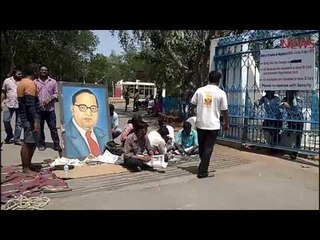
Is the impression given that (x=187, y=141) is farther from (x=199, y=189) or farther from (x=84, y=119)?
(x=199, y=189)

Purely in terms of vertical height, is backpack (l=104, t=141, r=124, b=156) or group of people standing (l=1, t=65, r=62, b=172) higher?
group of people standing (l=1, t=65, r=62, b=172)

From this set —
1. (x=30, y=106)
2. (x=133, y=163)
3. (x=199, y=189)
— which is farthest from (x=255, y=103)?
(x=30, y=106)

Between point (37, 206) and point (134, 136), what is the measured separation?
195 centimetres

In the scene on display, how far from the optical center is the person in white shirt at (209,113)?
511cm

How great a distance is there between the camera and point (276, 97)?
667 centimetres

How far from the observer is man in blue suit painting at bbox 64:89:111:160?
6016mm

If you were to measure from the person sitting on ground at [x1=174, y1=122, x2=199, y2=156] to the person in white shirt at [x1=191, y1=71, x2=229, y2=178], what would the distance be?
4.88 feet

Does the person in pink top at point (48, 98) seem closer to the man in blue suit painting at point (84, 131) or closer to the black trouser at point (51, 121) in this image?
the black trouser at point (51, 121)

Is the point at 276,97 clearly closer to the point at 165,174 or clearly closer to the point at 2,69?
the point at 165,174

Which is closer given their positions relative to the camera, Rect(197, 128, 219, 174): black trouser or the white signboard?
Rect(197, 128, 219, 174): black trouser

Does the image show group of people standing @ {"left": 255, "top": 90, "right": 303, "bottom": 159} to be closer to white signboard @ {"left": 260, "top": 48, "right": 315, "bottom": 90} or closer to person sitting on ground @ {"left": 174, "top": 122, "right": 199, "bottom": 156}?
white signboard @ {"left": 260, "top": 48, "right": 315, "bottom": 90}

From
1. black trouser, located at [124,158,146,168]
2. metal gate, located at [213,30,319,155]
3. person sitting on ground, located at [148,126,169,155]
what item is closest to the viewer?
black trouser, located at [124,158,146,168]

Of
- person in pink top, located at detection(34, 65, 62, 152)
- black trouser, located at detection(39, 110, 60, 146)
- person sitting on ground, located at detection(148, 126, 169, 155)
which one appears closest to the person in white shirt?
person sitting on ground, located at detection(148, 126, 169, 155)

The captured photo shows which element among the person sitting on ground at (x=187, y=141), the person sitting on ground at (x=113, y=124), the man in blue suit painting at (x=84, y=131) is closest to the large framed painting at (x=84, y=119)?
the man in blue suit painting at (x=84, y=131)
